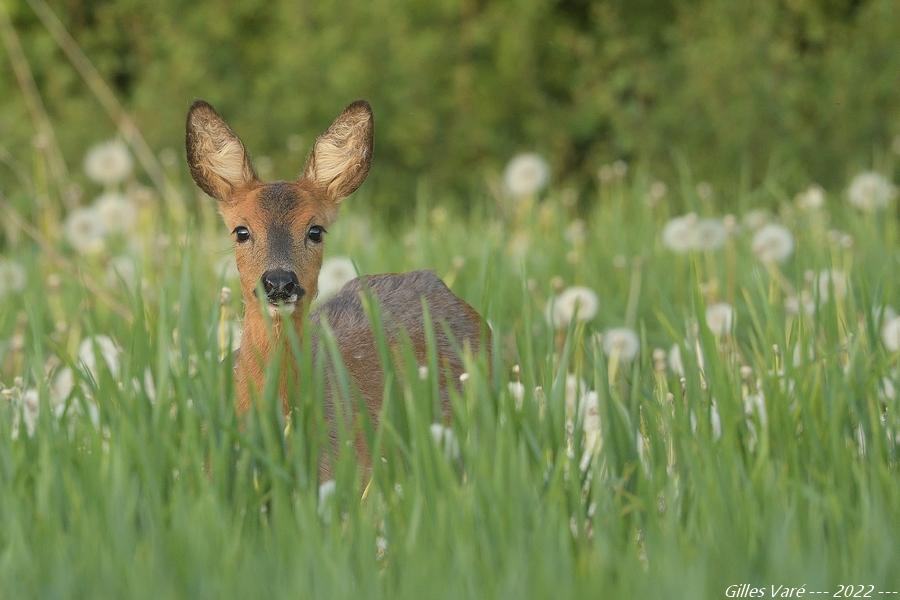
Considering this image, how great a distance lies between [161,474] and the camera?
2.78 metres

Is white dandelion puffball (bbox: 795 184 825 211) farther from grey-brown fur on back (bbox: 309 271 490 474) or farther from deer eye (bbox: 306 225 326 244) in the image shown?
deer eye (bbox: 306 225 326 244)

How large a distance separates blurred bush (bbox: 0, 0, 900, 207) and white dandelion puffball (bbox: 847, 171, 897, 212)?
170 centimetres

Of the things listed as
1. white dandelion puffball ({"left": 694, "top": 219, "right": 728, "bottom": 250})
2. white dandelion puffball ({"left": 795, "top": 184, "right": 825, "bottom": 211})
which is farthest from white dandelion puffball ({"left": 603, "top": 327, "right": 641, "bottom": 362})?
white dandelion puffball ({"left": 795, "top": 184, "right": 825, "bottom": 211})

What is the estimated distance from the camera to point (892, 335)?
12.7ft

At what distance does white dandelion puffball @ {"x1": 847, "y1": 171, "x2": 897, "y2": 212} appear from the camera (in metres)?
6.19

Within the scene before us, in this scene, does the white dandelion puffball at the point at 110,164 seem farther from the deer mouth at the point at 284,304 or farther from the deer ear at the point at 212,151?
the deer mouth at the point at 284,304

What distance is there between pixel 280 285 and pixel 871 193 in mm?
3749

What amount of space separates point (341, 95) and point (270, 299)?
19.2 ft

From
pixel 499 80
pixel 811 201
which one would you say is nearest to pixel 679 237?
pixel 811 201

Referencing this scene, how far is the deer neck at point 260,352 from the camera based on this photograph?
319 cm

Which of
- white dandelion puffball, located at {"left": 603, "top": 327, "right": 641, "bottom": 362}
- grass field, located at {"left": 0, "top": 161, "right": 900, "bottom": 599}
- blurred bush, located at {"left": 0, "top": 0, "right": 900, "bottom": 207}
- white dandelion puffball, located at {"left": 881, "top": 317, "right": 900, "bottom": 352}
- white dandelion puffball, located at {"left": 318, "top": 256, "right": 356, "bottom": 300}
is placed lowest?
grass field, located at {"left": 0, "top": 161, "right": 900, "bottom": 599}

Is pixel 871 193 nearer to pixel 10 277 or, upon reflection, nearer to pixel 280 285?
pixel 10 277

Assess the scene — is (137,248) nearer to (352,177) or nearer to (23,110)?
(352,177)

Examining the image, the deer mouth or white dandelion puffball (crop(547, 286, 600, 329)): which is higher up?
white dandelion puffball (crop(547, 286, 600, 329))
